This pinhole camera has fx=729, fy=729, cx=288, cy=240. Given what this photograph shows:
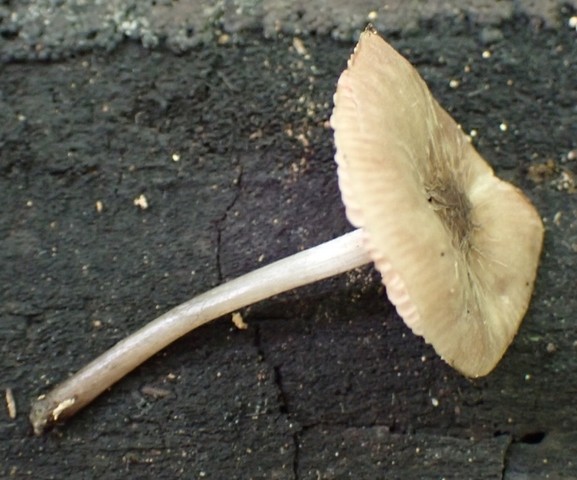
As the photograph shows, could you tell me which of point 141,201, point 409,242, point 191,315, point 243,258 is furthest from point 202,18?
point 409,242

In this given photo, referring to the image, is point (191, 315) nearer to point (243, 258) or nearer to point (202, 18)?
point (243, 258)

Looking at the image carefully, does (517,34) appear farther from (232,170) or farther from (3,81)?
(3,81)

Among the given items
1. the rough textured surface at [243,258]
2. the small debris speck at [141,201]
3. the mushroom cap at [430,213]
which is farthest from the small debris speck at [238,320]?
the mushroom cap at [430,213]

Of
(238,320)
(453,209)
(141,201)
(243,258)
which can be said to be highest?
(453,209)

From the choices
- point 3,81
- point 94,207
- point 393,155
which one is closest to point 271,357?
point 94,207

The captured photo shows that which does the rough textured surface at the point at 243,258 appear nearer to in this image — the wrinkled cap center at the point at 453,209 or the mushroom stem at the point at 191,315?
the mushroom stem at the point at 191,315

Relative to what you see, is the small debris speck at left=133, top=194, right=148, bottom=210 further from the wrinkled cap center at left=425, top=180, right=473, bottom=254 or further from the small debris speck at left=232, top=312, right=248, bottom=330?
the wrinkled cap center at left=425, top=180, right=473, bottom=254

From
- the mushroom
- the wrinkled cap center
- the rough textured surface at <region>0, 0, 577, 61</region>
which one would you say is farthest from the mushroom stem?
the rough textured surface at <region>0, 0, 577, 61</region>
